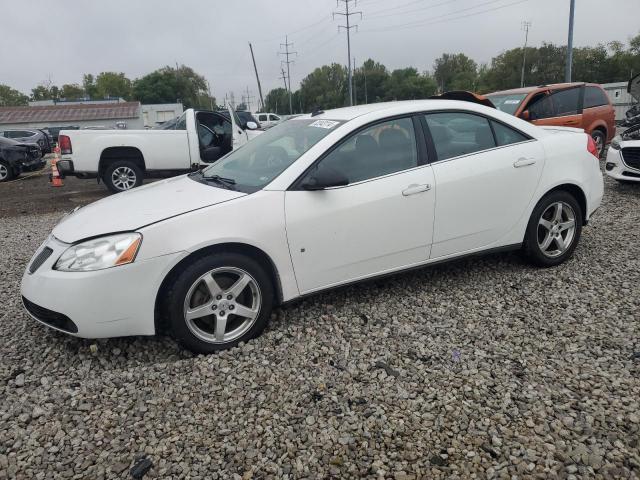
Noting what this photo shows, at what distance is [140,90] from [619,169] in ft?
320

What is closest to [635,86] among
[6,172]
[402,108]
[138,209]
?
[402,108]

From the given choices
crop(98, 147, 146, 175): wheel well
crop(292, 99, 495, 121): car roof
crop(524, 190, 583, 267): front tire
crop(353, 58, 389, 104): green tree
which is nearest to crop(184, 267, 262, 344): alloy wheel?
crop(292, 99, 495, 121): car roof

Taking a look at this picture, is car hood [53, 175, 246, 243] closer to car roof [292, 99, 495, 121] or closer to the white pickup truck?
car roof [292, 99, 495, 121]

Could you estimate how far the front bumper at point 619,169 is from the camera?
7.58 metres

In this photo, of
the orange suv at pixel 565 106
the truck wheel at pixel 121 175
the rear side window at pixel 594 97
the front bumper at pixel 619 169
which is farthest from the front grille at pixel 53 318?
the rear side window at pixel 594 97

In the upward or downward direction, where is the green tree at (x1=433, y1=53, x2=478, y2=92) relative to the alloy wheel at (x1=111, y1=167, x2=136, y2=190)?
upward

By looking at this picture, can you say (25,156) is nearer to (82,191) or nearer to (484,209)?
(82,191)

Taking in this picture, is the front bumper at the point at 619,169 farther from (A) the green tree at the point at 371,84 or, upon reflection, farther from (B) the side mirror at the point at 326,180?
(A) the green tree at the point at 371,84

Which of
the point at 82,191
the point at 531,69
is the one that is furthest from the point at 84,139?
the point at 531,69

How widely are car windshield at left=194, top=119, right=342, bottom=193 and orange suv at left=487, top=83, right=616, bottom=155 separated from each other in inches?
257

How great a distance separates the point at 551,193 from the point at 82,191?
1038 centimetres

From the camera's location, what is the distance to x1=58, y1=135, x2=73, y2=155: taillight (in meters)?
9.19

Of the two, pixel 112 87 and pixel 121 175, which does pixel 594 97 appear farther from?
pixel 112 87

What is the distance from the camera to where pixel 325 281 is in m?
3.38
